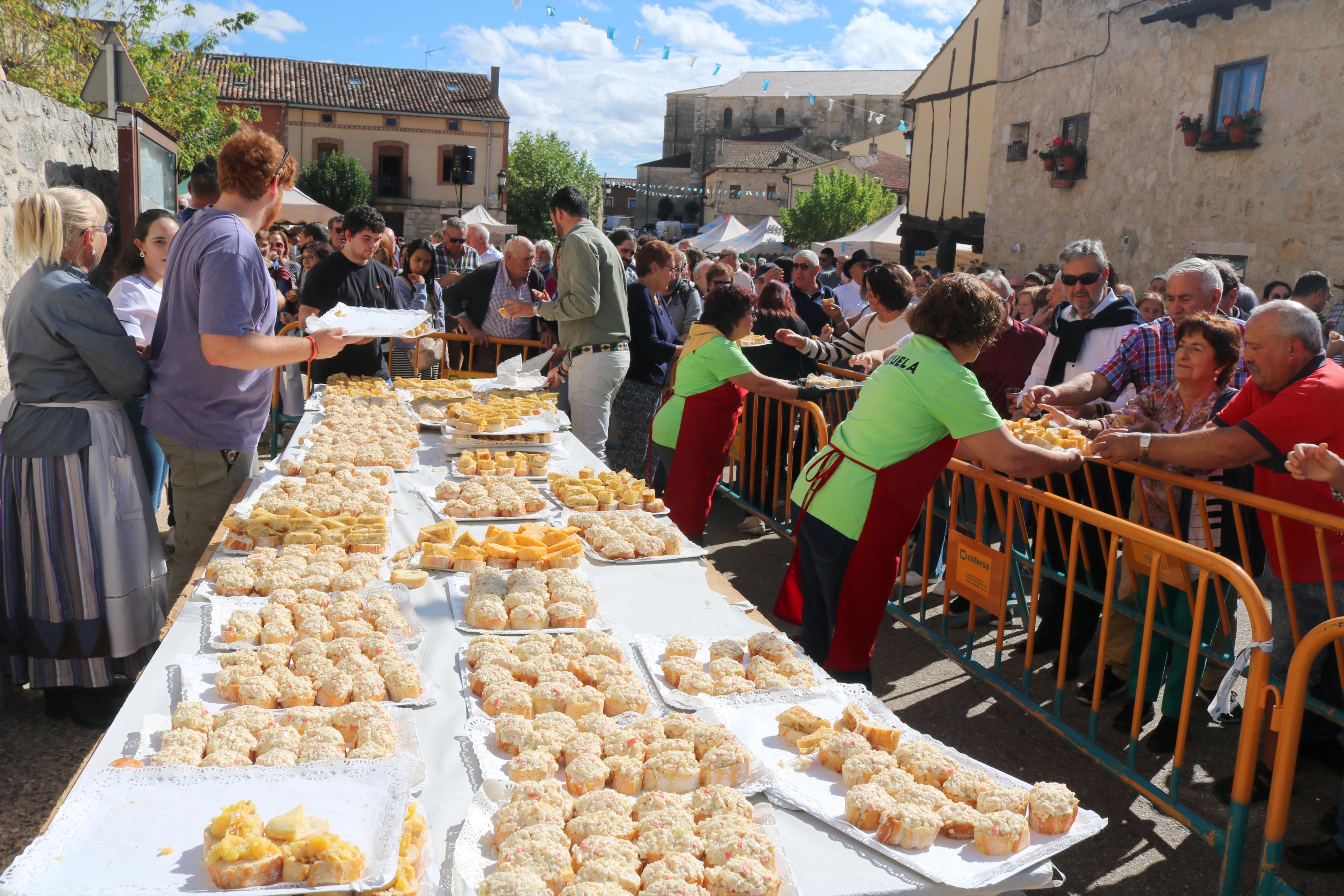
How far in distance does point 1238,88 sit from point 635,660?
14.7m

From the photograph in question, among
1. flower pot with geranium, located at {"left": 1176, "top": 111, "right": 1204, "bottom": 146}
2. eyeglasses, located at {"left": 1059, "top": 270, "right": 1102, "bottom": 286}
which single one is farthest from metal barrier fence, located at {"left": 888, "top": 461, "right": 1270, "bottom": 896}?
flower pot with geranium, located at {"left": 1176, "top": 111, "right": 1204, "bottom": 146}

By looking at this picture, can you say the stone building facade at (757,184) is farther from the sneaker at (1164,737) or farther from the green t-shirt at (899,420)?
the green t-shirt at (899,420)

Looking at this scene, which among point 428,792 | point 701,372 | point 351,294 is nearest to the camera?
point 428,792

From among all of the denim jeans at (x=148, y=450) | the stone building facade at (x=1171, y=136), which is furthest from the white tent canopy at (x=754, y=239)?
the denim jeans at (x=148, y=450)

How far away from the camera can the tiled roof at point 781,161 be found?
58156 millimetres

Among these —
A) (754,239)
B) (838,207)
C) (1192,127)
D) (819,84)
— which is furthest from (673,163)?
(1192,127)

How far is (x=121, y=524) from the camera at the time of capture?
11.9 feet

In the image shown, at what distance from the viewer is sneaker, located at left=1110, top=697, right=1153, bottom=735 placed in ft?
12.9

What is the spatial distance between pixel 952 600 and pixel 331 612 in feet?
12.5

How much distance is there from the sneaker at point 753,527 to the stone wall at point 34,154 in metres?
4.54

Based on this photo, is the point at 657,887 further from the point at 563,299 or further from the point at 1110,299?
the point at 1110,299

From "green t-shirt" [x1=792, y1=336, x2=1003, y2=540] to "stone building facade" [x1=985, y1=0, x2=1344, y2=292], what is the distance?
11450mm

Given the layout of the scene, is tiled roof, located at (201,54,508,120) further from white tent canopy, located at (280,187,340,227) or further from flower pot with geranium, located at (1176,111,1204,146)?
flower pot with geranium, located at (1176,111,1204,146)

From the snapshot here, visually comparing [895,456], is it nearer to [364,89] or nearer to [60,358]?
[60,358]
